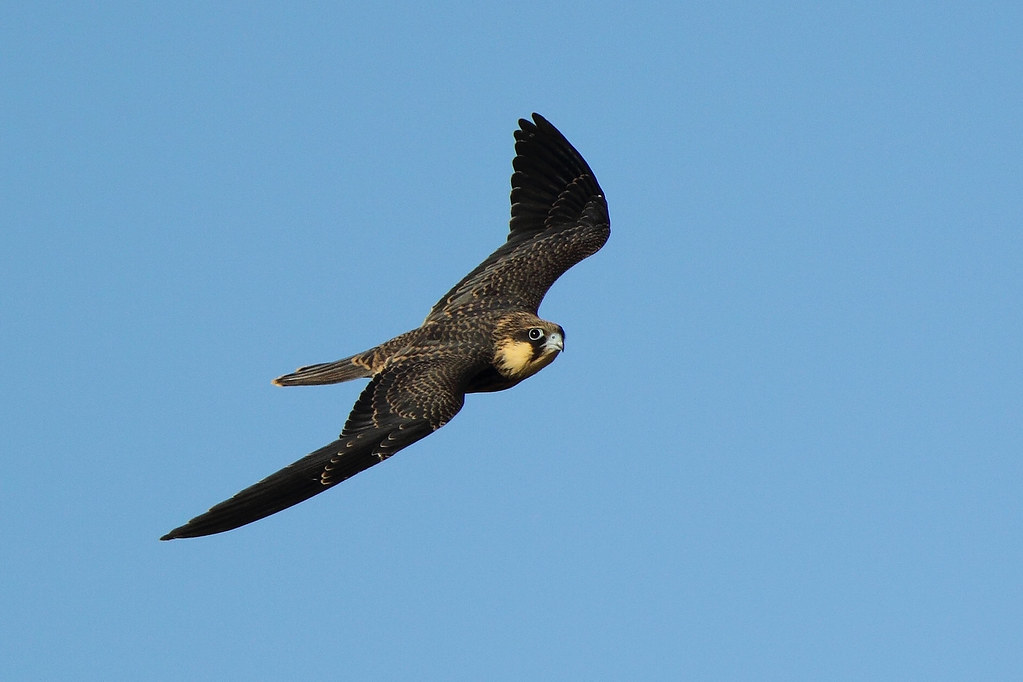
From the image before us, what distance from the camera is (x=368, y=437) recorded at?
1177 centimetres

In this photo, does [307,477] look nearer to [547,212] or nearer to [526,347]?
[526,347]

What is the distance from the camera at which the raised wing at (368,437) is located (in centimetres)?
1105

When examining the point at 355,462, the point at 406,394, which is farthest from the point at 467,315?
the point at 355,462

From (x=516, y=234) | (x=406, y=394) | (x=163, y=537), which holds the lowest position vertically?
(x=163, y=537)

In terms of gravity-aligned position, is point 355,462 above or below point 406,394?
below

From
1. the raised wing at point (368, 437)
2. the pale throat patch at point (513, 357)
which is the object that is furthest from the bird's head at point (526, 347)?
the raised wing at point (368, 437)

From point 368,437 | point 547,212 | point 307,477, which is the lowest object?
point 307,477

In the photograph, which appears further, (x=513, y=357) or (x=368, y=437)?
(x=513, y=357)

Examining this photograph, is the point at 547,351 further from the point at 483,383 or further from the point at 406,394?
the point at 406,394

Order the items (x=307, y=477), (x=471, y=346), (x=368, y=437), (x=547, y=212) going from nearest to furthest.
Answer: (x=307, y=477) < (x=368, y=437) < (x=471, y=346) < (x=547, y=212)

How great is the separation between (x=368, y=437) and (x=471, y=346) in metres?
1.61

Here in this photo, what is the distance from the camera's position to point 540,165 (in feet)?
52.1

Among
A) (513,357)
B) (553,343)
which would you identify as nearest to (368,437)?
(513,357)

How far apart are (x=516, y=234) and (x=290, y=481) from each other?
5208mm
